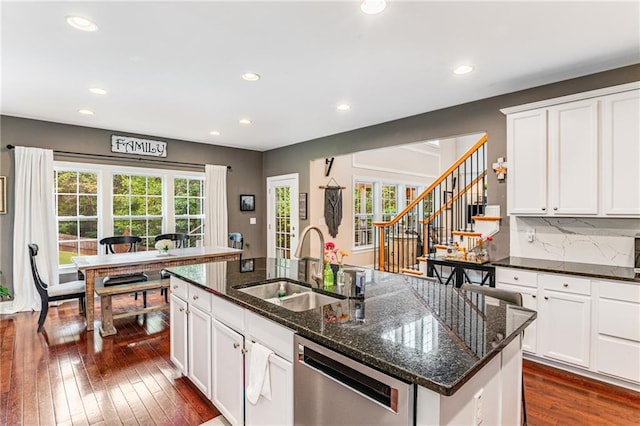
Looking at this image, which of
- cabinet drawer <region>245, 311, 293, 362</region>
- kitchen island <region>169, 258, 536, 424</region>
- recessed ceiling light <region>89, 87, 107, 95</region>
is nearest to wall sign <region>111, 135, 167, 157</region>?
recessed ceiling light <region>89, 87, 107, 95</region>

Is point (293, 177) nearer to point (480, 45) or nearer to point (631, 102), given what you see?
point (480, 45)

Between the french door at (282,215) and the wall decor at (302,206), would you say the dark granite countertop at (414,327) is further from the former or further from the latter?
the french door at (282,215)

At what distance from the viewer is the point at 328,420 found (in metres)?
1.32

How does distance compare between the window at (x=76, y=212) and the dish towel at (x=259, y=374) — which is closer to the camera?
the dish towel at (x=259, y=374)

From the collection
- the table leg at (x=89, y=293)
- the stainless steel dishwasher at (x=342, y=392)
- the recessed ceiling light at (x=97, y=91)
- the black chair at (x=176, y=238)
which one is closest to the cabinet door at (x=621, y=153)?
the stainless steel dishwasher at (x=342, y=392)

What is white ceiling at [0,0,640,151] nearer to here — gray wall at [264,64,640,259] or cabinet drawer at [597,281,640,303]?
gray wall at [264,64,640,259]

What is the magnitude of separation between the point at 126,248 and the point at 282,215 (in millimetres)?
2784

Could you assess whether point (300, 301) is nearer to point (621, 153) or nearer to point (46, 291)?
point (621, 153)

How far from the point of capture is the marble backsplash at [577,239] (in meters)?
2.83

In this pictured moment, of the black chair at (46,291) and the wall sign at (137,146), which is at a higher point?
the wall sign at (137,146)

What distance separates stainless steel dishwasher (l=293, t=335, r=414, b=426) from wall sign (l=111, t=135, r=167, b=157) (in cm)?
512

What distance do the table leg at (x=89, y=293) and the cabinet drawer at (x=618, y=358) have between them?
4854 mm

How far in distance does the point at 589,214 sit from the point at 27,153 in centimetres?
648

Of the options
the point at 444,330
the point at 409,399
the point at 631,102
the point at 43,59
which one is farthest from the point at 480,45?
the point at 43,59
